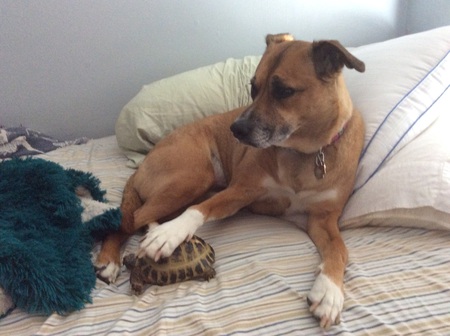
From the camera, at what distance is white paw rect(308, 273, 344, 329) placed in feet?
3.17

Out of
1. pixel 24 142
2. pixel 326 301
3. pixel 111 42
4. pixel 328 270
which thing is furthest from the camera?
pixel 111 42

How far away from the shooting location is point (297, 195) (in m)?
1.49

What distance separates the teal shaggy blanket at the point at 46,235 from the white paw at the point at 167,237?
177 mm

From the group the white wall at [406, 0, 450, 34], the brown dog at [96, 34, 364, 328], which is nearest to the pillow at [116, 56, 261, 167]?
the brown dog at [96, 34, 364, 328]

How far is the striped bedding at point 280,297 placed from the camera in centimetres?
96

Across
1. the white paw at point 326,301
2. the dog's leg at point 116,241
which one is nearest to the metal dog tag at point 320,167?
the white paw at point 326,301

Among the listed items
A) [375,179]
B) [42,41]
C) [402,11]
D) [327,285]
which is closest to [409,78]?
[375,179]

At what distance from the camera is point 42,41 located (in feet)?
7.25

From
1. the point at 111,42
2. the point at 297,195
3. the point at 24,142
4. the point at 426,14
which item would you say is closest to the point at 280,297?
the point at 297,195

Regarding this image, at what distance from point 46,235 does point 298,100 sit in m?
0.89

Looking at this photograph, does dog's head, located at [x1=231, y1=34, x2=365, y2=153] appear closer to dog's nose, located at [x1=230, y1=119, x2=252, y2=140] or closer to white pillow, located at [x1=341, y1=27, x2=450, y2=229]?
dog's nose, located at [x1=230, y1=119, x2=252, y2=140]

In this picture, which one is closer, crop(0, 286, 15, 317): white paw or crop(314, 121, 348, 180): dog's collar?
crop(0, 286, 15, 317): white paw

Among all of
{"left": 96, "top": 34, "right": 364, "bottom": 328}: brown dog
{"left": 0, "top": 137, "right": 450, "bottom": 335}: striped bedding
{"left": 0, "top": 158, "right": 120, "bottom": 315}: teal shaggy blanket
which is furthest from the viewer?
{"left": 96, "top": 34, "right": 364, "bottom": 328}: brown dog

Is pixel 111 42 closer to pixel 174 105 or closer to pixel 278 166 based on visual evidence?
pixel 174 105
